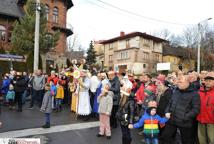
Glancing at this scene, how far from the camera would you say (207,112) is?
246 inches

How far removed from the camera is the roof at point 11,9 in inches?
1362

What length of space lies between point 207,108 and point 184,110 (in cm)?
47

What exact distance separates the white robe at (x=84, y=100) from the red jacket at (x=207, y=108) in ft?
19.8

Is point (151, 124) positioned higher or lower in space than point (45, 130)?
higher

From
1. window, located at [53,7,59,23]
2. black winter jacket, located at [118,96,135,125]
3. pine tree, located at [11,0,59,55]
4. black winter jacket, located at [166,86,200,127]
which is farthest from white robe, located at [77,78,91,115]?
window, located at [53,7,59,23]

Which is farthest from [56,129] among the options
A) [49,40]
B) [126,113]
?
[49,40]

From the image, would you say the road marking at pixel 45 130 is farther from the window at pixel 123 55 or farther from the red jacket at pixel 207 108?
the window at pixel 123 55

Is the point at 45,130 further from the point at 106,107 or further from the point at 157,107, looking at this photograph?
the point at 157,107

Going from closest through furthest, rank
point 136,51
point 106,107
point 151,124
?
1. point 151,124
2. point 106,107
3. point 136,51

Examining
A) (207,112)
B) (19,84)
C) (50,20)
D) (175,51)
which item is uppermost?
(50,20)

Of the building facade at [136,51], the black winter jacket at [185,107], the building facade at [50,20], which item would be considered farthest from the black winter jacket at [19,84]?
the building facade at [136,51]

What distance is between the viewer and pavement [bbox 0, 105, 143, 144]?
8680 mm

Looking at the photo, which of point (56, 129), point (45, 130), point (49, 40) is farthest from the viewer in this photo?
point (49, 40)

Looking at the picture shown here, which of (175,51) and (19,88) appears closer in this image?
(19,88)
